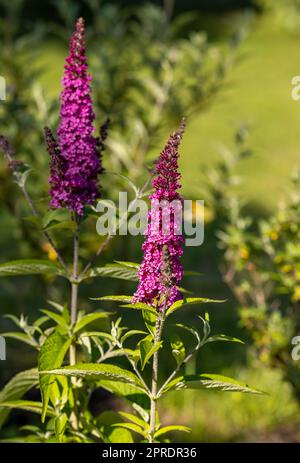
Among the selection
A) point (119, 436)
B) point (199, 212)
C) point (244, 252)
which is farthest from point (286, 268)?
point (119, 436)

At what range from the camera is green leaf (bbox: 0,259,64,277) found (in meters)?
2.38

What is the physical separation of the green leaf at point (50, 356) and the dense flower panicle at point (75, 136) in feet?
1.50

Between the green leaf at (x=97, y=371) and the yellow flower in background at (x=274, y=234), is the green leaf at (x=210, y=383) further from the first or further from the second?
the yellow flower in background at (x=274, y=234)

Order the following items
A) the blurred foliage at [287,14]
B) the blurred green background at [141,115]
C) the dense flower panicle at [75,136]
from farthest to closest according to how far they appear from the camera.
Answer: the blurred foliage at [287,14]
the blurred green background at [141,115]
the dense flower panicle at [75,136]

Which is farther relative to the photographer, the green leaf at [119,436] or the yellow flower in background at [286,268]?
the yellow flower in background at [286,268]

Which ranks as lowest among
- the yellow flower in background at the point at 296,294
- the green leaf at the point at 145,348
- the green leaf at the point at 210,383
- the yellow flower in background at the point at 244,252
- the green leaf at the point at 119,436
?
the green leaf at the point at 119,436

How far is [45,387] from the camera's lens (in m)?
2.11

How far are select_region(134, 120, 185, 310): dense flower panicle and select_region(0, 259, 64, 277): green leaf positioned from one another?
0.59 metres

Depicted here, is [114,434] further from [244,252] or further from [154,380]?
[244,252]

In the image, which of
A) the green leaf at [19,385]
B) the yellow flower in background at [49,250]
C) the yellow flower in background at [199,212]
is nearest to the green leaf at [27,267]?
the green leaf at [19,385]

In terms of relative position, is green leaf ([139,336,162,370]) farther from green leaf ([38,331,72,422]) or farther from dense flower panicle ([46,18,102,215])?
dense flower panicle ([46,18,102,215])

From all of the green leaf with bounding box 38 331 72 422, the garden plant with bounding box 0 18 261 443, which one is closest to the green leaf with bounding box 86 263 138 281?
the garden plant with bounding box 0 18 261 443

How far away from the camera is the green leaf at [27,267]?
2378 mm
